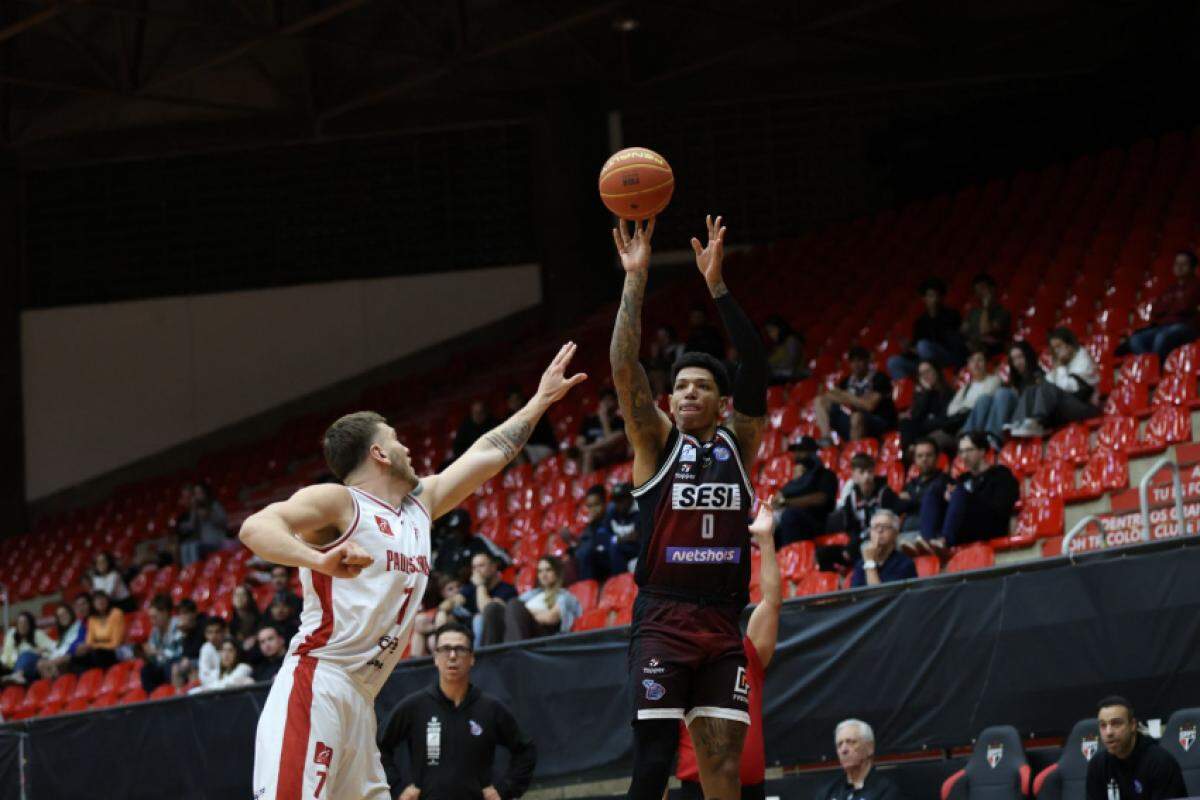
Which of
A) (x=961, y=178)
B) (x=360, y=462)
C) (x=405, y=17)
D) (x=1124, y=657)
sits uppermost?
(x=405, y=17)

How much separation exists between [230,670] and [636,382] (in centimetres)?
926

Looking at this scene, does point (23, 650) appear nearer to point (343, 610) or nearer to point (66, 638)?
point (66, 638)

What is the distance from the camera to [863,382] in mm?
16500

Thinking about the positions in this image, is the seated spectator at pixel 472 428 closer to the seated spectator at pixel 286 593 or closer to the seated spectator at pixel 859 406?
the seated spectator at pixel 286 593

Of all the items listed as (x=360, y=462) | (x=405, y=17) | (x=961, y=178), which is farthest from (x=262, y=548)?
(x=961, y=178)

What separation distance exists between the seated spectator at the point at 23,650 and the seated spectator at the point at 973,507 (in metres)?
11.1

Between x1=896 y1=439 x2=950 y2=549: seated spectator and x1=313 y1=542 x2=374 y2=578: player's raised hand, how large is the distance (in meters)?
7.75

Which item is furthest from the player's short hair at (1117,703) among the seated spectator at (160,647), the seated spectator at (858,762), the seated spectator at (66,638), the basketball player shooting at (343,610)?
the seated spectator at (66,638)

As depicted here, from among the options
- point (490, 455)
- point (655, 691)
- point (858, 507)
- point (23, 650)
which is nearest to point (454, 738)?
point (490, 455)

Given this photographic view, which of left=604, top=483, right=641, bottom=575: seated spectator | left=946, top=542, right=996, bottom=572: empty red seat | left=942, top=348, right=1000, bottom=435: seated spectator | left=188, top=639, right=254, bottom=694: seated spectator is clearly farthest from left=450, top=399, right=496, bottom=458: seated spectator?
left=946, top=542, right=996, bottom=572: empty red seat

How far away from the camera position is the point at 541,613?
13539 millimetres

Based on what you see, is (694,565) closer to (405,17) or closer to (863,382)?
(863,382)

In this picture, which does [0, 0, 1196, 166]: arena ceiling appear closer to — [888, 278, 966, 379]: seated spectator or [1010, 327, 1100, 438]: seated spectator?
[888, 278, 966, 379]: seated spectator

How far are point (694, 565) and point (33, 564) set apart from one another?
20.2 m
